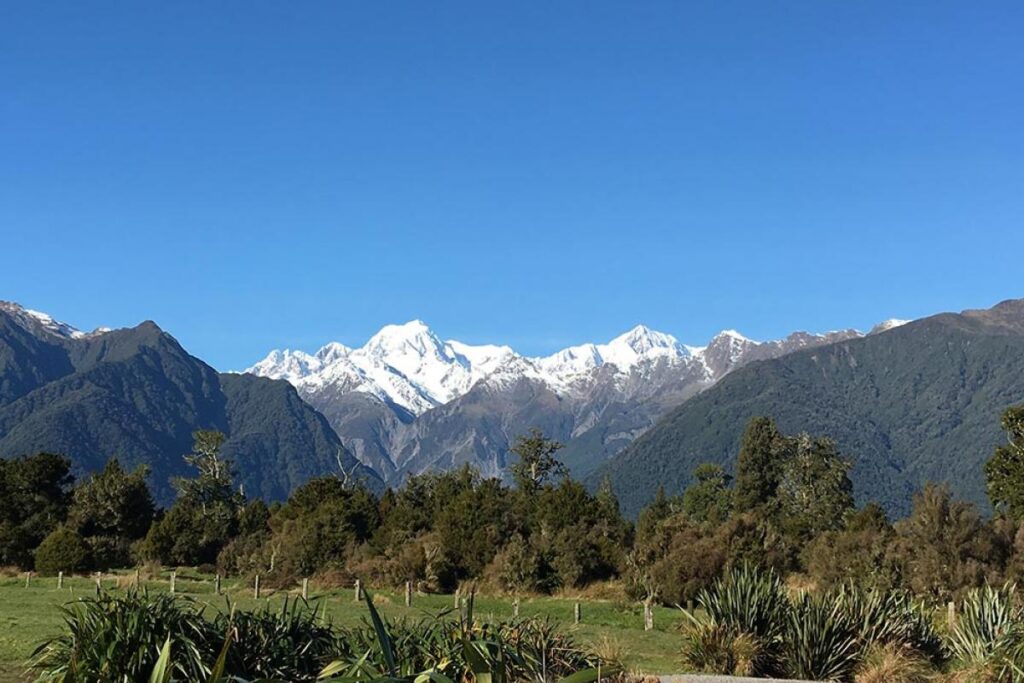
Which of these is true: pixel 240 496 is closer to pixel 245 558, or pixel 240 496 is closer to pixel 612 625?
pixel 245 558

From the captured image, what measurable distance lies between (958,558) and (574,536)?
16.7 metres

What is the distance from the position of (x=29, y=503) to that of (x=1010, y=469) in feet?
174

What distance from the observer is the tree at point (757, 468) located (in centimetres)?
7781

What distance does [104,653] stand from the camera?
1041 cm

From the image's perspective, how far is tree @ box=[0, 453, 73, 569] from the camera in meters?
54.1

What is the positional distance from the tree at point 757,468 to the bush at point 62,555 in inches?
1893

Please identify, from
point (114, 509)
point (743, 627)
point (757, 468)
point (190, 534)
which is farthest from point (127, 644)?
point (757, 468)

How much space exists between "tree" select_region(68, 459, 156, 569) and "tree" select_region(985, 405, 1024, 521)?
46.3 m

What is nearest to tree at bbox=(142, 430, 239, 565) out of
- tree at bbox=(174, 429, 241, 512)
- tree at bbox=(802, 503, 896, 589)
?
tree at bbox=(174, 429, 241, 512)

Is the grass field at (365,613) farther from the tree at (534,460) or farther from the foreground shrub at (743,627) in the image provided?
the tree at (534,460)

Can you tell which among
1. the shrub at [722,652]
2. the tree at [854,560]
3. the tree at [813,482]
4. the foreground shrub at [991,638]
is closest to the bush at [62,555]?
the tree at [854,560]

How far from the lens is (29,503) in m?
59.3

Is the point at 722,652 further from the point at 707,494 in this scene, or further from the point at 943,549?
the point at 707,494

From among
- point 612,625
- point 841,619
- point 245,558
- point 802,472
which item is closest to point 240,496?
point 245,558
